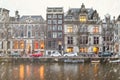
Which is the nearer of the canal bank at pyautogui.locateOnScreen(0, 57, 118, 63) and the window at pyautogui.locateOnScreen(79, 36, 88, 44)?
the canal bank at pyautogui.locateOnScreen(0, 57, 118, 63)

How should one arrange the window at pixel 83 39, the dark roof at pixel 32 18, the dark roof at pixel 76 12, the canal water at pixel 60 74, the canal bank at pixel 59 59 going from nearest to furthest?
1. the canal water at pixel 60 74
2. the canal bank at pixel 59 59
3. the window at pixel 83 39
4. the dark roof at pixel 76 12
5. the dark roof at pixel 32 18

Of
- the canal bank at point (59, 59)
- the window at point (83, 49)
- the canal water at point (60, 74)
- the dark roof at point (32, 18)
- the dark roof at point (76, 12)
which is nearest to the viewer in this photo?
the canal water at point (60, 74)

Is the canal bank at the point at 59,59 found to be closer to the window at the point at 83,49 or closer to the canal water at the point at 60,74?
the canal water at the point at 60,74

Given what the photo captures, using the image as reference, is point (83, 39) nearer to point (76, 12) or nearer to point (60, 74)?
point (76, 12)

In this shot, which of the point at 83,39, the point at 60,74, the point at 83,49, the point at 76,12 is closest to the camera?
the point at 60,74

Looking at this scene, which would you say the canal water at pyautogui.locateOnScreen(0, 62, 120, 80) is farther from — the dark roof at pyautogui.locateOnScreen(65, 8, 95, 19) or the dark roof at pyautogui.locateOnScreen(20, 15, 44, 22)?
the dark roof at pyautogui.locateOnScreen(20, 15, 44, 22)

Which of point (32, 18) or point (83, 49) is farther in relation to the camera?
point (32, 18)

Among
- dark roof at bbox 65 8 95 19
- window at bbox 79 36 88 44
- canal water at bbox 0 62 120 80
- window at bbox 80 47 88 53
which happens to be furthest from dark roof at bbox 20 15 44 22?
canal water at bbox 0 62 120 80

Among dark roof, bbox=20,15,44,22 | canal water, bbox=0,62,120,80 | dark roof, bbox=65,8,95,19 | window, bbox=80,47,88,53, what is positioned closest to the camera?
canal water, bbox=0,62,120,80

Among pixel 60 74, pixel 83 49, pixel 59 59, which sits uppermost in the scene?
pixel 83 49

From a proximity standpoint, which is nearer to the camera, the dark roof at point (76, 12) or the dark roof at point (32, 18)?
the dark roof at point (76, 12)

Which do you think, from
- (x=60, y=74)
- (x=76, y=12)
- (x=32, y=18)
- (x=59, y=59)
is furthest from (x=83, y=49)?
(x=60, y=74)

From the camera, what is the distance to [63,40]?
7875cm

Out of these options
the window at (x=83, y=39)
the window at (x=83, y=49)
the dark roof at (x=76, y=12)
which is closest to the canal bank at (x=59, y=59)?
the window at (x=83, y=49)
